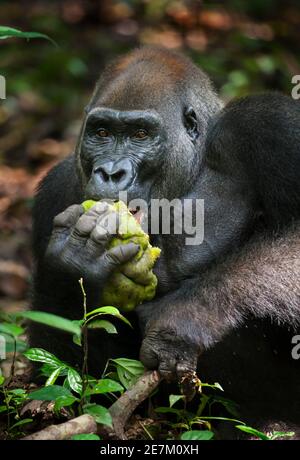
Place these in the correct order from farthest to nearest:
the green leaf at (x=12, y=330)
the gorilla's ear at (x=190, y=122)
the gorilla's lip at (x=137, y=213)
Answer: the gorilla's ear at (x=190, y=122)
the gorilla's lip at (x=137, y=213)
the green leaf at (x=12, y=330)

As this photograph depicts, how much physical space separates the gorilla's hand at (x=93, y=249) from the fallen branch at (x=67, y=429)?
93cm

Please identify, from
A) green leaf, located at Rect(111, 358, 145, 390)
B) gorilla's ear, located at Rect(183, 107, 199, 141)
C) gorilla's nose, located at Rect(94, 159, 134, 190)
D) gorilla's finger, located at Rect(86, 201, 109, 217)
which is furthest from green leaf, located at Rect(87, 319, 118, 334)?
gorilla's ear, located at Rect(183, 107, 199, 141)

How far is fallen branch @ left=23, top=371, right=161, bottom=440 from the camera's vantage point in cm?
401

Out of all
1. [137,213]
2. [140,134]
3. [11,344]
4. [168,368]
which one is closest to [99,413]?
[168,368]

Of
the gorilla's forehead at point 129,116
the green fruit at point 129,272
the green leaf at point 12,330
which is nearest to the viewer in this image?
the green leaf at point 12,330

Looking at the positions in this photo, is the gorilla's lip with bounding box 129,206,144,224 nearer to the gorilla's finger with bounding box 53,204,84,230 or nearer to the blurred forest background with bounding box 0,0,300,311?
the gorilla's finger with bounding box 53,204,84,230

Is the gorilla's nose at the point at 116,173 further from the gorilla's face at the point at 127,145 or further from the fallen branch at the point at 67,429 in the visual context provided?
the fallen branch at the point at 67,429

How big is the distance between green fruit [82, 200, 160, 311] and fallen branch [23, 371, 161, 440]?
0.48m

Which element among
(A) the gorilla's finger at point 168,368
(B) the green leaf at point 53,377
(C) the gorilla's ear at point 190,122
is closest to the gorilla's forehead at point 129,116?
(C) the gorilla's ear at point 190,122

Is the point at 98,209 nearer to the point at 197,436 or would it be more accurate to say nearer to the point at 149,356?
the point at 149,356

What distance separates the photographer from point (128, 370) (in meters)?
4.70

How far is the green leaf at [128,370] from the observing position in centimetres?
465

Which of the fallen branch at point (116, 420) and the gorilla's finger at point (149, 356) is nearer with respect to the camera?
the fallen branch at point (116, 420)

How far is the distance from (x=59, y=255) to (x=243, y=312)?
1.09 meters
